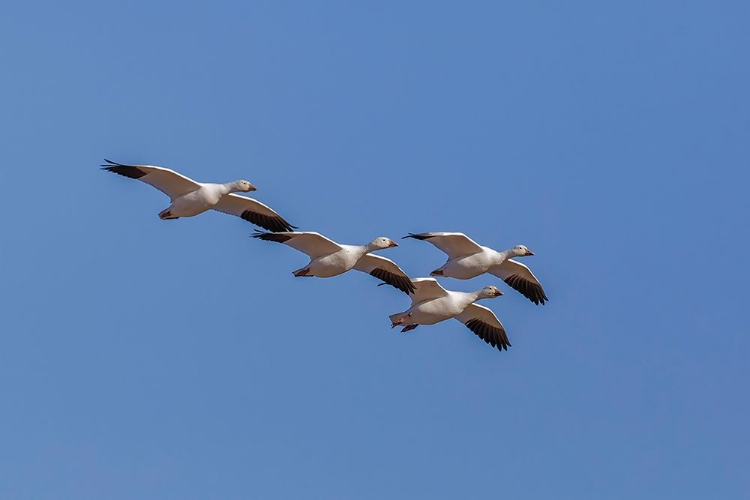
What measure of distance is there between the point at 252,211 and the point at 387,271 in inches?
114

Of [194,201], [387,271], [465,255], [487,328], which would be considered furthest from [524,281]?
[194,201]

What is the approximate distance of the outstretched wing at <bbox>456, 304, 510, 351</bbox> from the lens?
131 feet

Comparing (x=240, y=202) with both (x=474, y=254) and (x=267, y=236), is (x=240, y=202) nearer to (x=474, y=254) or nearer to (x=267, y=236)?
(x=267, y=236)

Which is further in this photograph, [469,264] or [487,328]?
[487,328]

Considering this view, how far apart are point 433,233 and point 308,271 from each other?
260 centimetres

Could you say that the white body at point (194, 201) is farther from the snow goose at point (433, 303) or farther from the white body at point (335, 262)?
the snow goose at point (433, 303)

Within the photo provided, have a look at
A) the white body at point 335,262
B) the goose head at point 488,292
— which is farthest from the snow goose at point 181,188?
the goose head at point 488,292

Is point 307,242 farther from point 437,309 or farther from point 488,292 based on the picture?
point 488,292

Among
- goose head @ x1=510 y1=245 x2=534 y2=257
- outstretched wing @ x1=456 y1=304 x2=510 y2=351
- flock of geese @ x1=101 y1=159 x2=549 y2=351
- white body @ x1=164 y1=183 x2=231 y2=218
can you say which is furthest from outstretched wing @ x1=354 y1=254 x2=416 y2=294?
white body @ x1=164 y1=183 x2=231 y2=218

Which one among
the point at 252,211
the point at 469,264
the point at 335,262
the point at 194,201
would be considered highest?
the point at 469,264

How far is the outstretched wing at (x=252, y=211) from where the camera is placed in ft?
120

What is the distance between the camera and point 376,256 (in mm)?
37188

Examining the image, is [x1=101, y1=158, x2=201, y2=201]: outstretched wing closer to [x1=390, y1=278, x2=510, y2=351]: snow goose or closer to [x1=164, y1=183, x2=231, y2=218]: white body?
[x1=164, y1=183, x2=231, y2=218]: white body

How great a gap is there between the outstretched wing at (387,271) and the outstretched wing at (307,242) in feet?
3.79
